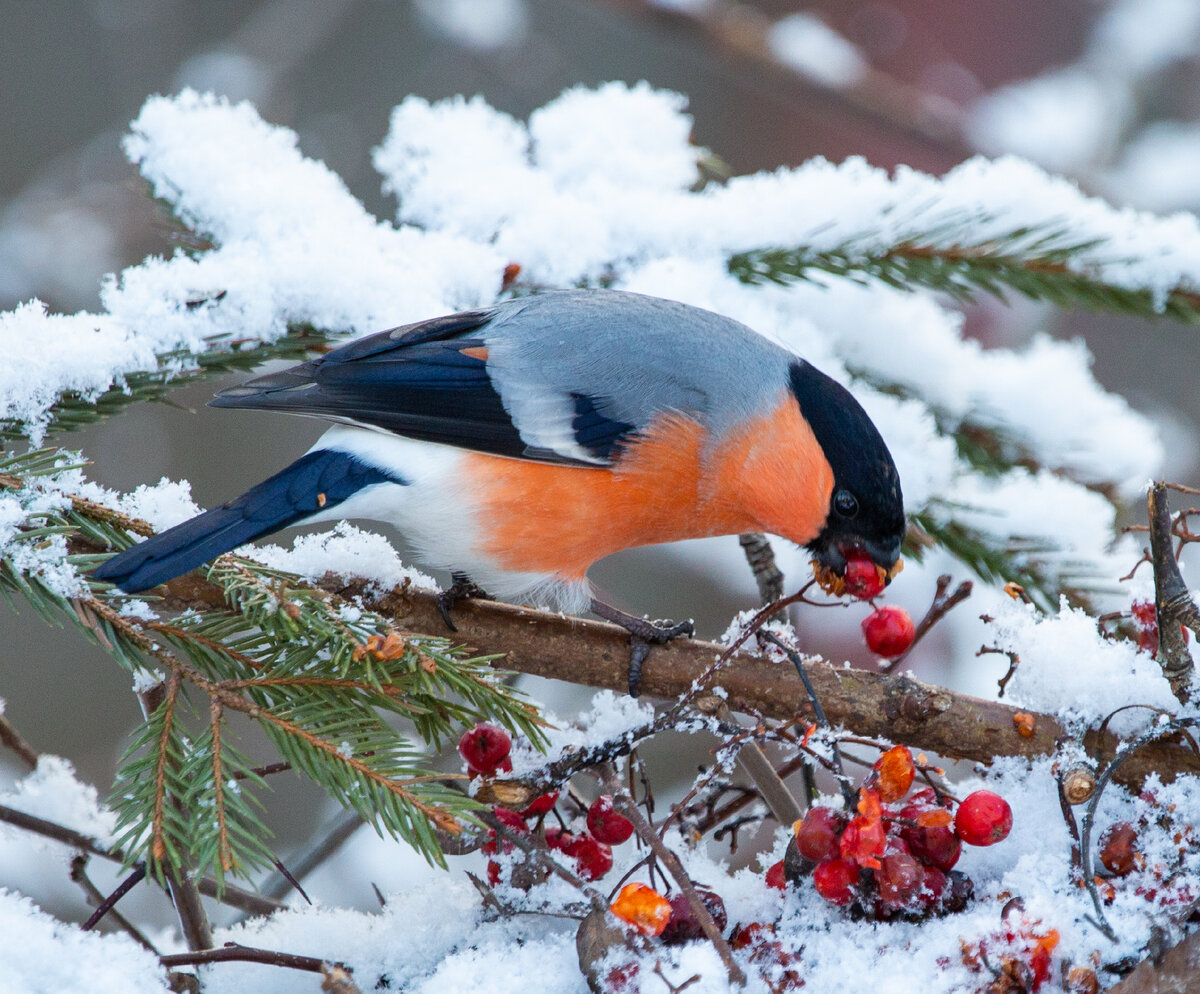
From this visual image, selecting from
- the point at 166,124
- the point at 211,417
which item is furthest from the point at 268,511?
the point at 211,417

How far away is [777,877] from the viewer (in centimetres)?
138

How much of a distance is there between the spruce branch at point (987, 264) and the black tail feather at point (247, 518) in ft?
2.94

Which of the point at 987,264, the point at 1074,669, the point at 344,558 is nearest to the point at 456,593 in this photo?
the point at 344,558

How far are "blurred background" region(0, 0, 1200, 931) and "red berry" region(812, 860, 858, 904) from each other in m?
2.19

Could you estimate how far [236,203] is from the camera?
2074 mm

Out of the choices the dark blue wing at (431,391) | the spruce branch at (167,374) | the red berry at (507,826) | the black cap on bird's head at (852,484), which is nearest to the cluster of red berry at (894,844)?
the red berry at (507,826)

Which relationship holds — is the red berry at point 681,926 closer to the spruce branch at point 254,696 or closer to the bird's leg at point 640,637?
the spruce branch at point 254,696

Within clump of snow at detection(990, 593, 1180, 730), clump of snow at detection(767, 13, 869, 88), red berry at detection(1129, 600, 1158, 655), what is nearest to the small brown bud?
clump of snow at detection(990, 593, 1180, 730)

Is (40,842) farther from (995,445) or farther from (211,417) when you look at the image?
(211,417)

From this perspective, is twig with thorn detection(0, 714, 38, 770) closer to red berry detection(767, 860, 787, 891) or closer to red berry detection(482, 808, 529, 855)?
red berry detection(482, 808, 529, 855)

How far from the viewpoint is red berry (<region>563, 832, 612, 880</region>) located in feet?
4.76

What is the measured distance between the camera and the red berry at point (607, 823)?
1.43 metres

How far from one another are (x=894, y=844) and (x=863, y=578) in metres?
0.73

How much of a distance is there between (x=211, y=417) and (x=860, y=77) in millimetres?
3103
